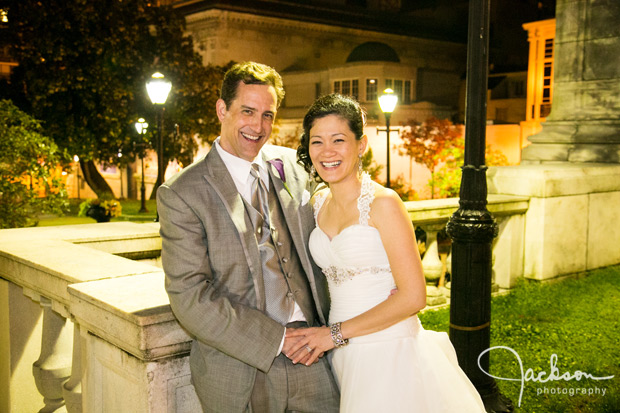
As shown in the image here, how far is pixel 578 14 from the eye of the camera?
1016 centimetres

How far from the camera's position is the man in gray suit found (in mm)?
2664

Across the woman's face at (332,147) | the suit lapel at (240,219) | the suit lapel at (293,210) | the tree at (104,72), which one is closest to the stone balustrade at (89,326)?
the suit lapel at (240,219)

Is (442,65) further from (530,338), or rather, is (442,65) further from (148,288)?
(148,288)

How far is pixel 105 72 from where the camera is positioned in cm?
2617

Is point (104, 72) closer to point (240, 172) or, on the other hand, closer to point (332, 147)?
point (240, 172)

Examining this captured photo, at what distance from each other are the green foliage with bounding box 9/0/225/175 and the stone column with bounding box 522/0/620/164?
20.4m

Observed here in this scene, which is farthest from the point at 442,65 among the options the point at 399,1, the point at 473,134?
the point at 473,134

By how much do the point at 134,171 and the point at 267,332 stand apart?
45028 mm

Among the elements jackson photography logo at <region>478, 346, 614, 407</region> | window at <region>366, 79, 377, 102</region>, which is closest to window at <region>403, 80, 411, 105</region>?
window at <region>366, 79, 377, 102</region>

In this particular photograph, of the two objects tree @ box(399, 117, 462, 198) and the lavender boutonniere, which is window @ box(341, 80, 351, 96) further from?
the lavender boutonniere

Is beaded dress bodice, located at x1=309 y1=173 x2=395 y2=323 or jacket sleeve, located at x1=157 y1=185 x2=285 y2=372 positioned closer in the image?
jacket sleeve, located at x1=157 y1=185 x2=285 y2=372

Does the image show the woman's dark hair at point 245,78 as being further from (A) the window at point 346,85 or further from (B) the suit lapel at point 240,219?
(A) the window at point 346,85

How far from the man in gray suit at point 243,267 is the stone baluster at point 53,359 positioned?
1.86 meters

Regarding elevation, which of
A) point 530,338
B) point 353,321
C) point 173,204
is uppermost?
point 173,204
